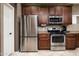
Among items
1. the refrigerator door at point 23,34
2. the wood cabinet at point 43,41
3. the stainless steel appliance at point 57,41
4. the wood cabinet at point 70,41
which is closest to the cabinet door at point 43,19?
the wood cabinet at point 43,41

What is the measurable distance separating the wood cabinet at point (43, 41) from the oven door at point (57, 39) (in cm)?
21

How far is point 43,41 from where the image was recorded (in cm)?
655

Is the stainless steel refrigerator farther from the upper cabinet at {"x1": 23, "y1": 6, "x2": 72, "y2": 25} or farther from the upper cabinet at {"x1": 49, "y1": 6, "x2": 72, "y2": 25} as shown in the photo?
the upper cabinet at {"x1": 49, "y1": 6, "x2": 72, "y2": 25}

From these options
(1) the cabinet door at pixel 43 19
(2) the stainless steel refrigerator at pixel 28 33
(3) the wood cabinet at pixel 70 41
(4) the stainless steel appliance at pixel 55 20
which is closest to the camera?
(2) the stainless steel refrigerator at pixel 28 33

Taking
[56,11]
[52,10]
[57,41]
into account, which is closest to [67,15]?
[56,11]

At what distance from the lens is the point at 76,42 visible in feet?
22.3

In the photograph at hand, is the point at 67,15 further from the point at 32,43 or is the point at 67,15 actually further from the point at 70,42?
the point at 32,43

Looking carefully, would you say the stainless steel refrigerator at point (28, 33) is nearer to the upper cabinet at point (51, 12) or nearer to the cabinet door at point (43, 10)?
the upper cabinet at point (51, 12)

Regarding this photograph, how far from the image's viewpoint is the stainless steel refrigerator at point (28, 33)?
20.0 ft

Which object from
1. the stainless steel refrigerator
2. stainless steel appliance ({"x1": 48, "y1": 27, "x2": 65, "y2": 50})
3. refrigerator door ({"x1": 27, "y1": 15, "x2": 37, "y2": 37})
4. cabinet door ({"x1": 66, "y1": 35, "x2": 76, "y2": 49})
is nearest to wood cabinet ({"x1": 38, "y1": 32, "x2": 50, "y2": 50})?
stainless steel appliance ({"x1": 48, "y1": 27, "x2": 65, "y2": 50})

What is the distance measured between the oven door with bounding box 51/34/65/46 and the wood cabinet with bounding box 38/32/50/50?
21 cm

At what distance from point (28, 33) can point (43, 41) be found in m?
0.82

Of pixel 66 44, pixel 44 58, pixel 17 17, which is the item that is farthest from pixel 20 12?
pixel 44 58

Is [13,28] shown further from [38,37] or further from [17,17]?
[38,37]
